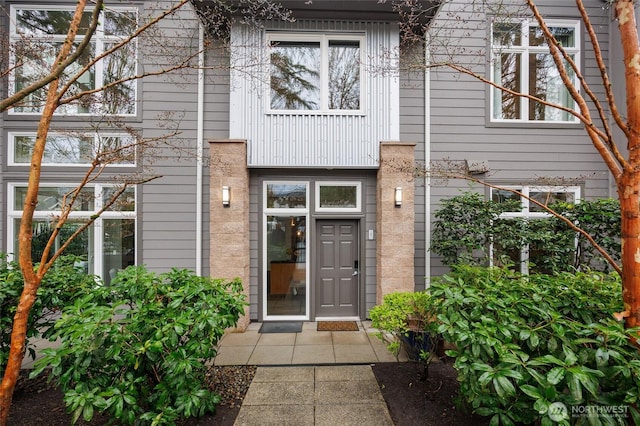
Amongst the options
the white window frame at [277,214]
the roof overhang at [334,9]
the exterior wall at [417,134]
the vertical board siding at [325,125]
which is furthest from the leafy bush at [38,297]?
the exterior wall at [417,134]

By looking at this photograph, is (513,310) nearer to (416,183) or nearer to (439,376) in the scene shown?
(439,376)

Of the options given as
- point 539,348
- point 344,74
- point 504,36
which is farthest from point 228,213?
point 504,36

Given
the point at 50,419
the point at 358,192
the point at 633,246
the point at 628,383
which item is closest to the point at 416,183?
the point at 358,192

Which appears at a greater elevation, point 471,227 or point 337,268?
point 471,227

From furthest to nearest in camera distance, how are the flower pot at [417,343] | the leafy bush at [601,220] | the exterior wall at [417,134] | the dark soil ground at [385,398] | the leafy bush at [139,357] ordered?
1. the exterior wall at [417,134]
2. the leafy bush at [601,220]
3. the flower pot at [417,343]
4. the dark soil ground at [385,398]
5. the leafy bush at [139,357]

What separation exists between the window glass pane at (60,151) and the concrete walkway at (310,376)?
433 centimetres

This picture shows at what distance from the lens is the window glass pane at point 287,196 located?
5.43 m

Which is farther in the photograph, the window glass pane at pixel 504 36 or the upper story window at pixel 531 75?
the upper story window at pixel 531 75

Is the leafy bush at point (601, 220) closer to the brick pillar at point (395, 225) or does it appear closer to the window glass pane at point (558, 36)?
the brick pillar at point (395, 225)

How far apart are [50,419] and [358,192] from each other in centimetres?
489

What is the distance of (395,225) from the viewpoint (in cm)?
509

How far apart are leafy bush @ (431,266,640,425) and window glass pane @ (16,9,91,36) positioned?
761cm

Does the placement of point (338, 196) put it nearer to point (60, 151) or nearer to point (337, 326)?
point (337, 326)

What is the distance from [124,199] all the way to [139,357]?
3979 mm
